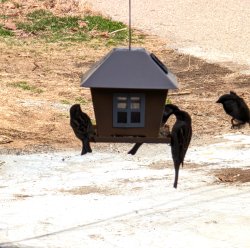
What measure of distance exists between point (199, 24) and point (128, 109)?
108 ft

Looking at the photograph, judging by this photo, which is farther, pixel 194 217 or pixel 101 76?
pixel 194 217

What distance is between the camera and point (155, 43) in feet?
125

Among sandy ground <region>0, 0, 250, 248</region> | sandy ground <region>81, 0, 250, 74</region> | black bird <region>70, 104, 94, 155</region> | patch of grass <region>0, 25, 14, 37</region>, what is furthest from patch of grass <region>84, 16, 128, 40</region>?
black bird <region>70, 104, 94, 155</region>

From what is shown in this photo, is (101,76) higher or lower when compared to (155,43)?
higher

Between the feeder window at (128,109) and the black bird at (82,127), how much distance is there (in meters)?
0.20

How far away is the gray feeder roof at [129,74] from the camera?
8297 millimetres

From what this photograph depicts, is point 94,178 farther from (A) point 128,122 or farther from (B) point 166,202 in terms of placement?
(A) point 128,122

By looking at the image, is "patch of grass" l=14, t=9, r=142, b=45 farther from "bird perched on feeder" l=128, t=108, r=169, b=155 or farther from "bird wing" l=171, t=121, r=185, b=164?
"bird wing" l=171, t=121, r=185, b=164

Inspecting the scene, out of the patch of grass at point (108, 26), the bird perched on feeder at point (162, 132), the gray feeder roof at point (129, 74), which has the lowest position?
the patch of grass at point (108, 26)

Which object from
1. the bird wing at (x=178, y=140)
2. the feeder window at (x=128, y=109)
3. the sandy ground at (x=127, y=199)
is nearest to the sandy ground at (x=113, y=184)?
the sandy ground at (x=127, y=199)

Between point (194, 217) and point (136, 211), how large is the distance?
1.32 m

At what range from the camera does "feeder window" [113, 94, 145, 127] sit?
8.63 meters

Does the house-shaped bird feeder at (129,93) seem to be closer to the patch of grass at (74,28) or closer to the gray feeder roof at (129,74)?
the gray feeder roof at (129,74)

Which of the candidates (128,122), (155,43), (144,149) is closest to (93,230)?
(144,149)
